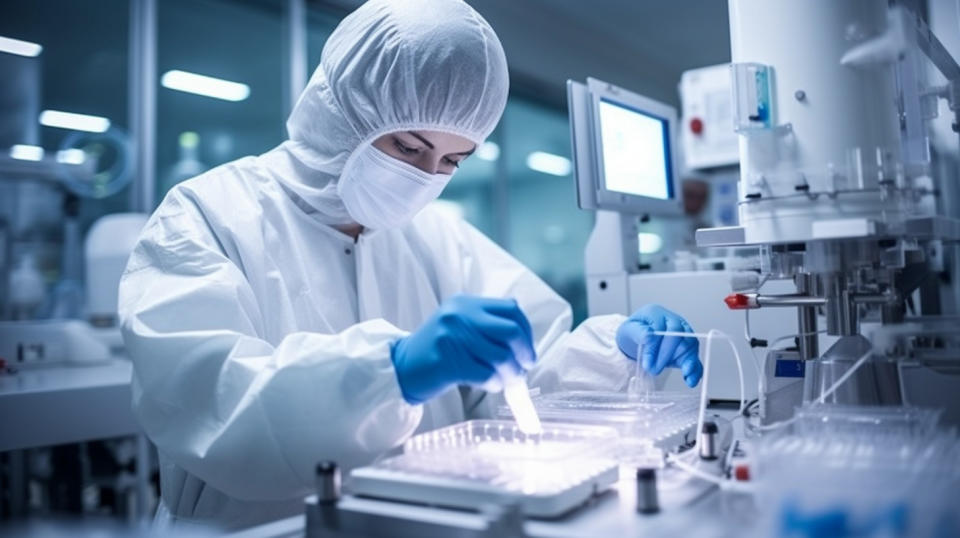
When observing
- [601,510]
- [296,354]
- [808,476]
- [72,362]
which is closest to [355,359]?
[296,354]

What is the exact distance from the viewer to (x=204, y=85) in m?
3.83

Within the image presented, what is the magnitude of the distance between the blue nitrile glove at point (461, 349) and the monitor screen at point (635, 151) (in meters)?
0.76

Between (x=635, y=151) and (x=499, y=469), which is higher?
(x=635, y=151)

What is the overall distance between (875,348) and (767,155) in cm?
24

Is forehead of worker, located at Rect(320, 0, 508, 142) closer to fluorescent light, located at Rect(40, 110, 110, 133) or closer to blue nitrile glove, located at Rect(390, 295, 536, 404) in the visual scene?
blue nitrile glove, located at Rect(390, 295, 536, 404)

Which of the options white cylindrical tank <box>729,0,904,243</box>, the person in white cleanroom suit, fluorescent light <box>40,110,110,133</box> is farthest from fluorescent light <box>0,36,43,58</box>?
white cylindrical tank <box>729,0,904,243</box>

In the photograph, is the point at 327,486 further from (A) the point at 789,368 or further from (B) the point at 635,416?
(A) the point at 789,368

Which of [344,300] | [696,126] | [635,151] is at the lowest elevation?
[344,300]

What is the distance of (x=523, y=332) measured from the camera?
0.82 m

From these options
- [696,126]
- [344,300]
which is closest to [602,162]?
[344,300]

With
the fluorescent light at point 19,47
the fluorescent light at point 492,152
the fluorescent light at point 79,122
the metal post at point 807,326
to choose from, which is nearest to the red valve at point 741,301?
the metal post at point 807,326

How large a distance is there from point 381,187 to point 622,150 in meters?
0.63

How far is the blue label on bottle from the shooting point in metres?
0.94

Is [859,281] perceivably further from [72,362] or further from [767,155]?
[72,362]
